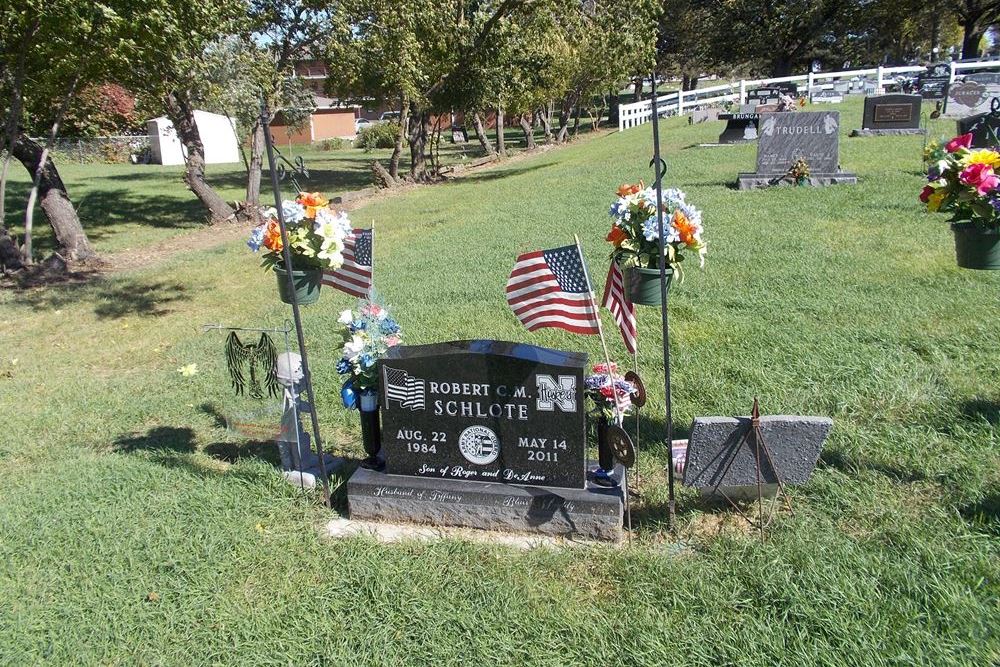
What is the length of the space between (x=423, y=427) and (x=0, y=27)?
10.3 metres

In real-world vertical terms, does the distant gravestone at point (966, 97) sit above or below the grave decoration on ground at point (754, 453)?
A: above

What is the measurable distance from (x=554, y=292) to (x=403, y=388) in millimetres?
1034

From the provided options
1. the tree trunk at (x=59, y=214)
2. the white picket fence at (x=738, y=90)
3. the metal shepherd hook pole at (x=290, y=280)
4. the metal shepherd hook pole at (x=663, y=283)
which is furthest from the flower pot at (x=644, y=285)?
the white picket fence at (x=738, y=90)

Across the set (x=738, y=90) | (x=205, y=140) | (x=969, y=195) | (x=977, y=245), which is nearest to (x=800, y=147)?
(x=977, y=245)

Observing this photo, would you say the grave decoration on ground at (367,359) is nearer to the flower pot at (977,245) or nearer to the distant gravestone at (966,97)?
the flower pot at (977,245)

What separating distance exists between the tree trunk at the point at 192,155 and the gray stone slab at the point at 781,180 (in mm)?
11780

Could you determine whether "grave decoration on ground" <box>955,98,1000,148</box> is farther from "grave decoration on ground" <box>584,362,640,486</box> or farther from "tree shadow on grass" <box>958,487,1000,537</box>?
"grave decoration on ground" <box>584,362,640,486</box>

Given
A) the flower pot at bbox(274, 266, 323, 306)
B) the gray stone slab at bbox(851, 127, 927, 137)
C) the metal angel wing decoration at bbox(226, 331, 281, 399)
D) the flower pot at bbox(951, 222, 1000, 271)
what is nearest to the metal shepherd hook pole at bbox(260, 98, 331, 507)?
the flower pot at bbox(274, 266, 323, 306)

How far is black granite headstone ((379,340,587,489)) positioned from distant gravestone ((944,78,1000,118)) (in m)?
21.0

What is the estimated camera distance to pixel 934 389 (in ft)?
17.2

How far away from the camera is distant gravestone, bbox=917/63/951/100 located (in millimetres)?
24859

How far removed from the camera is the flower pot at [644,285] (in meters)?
4.19

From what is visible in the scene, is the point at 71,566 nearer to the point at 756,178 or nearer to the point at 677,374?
the point at 677,374

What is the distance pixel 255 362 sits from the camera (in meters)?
5.22
